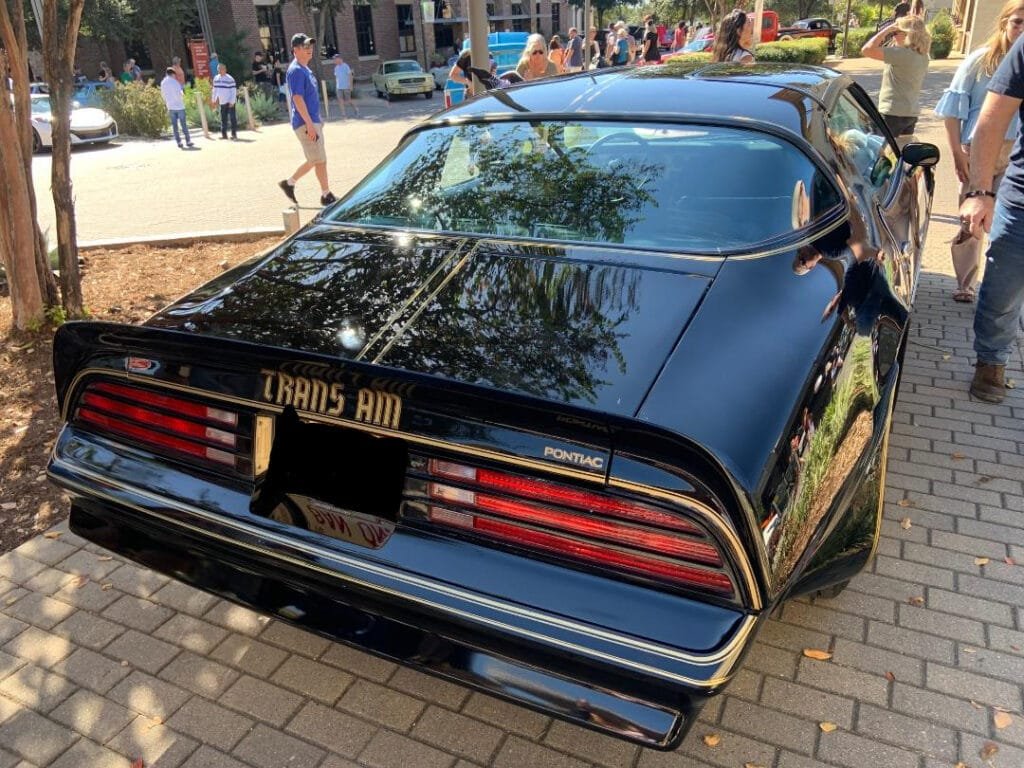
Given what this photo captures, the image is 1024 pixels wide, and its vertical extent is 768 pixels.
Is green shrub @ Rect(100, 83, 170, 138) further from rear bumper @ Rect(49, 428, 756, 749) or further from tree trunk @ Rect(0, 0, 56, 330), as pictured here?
rear bumper @ Rect(49, 428, 756, 749)

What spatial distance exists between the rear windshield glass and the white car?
15.7 m

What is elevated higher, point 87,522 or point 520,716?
point 87,522

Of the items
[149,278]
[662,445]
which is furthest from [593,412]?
[149,278]

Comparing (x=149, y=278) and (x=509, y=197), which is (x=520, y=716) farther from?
(x=149, y=278)

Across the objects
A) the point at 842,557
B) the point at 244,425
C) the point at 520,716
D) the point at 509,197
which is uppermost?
the point at 509,197

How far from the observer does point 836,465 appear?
7.04 feet

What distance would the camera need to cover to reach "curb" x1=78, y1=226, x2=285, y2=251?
763 centimetres

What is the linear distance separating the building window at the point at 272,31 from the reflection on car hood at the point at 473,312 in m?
39.0

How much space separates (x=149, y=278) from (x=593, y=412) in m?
5.87

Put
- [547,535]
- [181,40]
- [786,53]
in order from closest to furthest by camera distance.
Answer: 1. [547,535]
2. [786,53]
3. [181,40]

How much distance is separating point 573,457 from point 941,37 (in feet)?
114

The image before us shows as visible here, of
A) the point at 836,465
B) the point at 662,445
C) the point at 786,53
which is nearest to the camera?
the point at 662,445

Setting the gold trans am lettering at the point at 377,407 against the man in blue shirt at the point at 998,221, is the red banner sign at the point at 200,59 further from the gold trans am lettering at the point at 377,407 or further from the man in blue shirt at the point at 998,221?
the gold trans am lettering at the point at 377,407

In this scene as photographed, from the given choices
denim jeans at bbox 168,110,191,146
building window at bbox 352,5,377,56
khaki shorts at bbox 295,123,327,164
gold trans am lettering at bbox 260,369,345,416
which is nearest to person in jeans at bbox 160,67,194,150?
denim jeans at bbox 168,110,191,146
